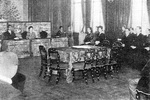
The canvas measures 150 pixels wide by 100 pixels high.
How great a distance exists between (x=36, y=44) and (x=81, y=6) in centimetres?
293

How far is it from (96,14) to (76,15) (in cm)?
160

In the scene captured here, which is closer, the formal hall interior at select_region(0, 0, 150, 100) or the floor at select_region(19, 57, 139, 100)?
the formal hall interior at select_region(0, 0, 150, 100)

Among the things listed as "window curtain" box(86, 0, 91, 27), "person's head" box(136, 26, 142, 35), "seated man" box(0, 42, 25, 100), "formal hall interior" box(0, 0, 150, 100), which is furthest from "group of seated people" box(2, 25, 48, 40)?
"seated man" box(0, 42, 25, 100)

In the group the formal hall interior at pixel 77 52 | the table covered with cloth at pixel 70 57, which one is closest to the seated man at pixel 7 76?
the formal hall interior at pixel 77 52

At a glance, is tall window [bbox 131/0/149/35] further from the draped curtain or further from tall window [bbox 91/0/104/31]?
the draped curtain

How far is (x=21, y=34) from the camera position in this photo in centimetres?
1005

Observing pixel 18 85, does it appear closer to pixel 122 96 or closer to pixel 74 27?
pixel 122 96

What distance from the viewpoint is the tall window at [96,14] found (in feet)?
32.7

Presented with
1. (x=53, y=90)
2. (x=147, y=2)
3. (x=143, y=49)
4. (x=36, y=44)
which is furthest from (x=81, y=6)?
(x=53, y=90)

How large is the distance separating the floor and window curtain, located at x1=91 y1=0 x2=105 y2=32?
4091 millimetres

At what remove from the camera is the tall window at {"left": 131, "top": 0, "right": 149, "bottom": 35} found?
8.05m

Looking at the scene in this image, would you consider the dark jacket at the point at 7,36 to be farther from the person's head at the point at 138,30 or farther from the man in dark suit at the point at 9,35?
the person's head at the point at 138,30

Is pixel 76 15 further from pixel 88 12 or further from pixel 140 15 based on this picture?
pixel 140 15

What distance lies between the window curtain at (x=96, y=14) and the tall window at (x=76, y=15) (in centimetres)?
94
